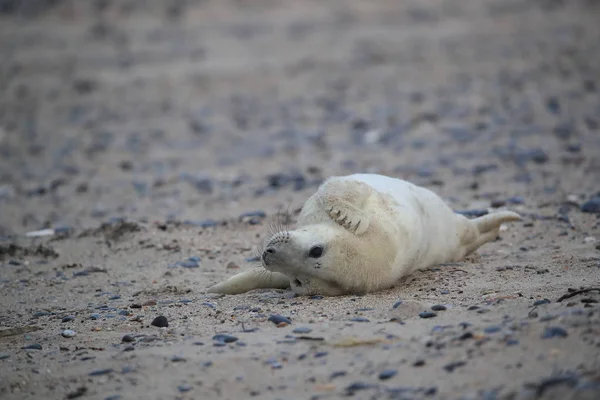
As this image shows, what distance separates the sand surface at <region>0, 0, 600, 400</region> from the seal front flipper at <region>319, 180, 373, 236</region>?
0.41m

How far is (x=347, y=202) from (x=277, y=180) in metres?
3.77

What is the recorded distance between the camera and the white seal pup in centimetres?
482

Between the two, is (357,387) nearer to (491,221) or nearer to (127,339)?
(127,339)

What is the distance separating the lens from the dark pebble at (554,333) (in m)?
3.68

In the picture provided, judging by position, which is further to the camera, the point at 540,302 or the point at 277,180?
the point at 277,180

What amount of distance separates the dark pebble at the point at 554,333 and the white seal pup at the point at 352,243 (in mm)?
1348

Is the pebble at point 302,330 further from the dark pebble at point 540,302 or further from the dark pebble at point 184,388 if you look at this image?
the dark pebble at point 540,302

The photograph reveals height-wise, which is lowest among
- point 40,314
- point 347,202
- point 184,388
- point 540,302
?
point 40,314

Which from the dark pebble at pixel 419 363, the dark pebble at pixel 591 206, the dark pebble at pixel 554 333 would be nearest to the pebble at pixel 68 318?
the dark pebble at pixel 419 363

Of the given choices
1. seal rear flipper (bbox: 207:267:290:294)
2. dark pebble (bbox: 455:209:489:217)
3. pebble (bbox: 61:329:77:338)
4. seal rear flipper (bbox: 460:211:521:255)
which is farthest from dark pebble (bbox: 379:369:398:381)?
dark pebble (bbox: 455:209:489:217)

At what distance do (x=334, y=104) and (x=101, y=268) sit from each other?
6.91 meters

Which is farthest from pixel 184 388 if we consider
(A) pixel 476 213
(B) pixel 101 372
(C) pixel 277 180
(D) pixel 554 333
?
(C) pixel 277 180

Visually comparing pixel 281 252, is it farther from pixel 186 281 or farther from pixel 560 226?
pixel 560 226

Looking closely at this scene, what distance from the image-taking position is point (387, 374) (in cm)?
369
